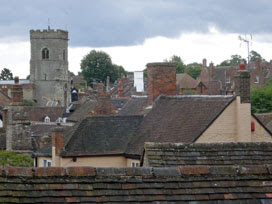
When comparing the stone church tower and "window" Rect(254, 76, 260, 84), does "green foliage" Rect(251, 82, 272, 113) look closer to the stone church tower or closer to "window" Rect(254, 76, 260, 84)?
"window" Rect(254, 76, 260, 84)

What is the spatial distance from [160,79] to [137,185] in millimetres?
18622

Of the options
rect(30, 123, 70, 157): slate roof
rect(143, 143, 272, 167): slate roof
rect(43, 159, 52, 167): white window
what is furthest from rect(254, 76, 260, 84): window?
rect(143, 143, 272, 167): slate roof

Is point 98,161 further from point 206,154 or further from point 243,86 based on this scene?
point 206,154

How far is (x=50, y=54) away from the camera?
13812 centimetres

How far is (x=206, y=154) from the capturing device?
1188 cm

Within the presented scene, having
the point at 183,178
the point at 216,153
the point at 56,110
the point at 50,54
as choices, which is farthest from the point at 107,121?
the point at 50,54

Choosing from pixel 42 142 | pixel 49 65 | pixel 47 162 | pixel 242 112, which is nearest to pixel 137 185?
pixel 242 112

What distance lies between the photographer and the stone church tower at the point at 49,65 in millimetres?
135500

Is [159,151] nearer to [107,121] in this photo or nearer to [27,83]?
[107,121]

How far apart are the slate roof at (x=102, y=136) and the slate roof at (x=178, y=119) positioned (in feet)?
1.80

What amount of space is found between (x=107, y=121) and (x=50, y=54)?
113069mm

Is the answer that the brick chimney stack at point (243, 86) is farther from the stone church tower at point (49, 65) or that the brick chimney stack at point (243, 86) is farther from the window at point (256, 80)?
the stone church tower at point (49, 65)

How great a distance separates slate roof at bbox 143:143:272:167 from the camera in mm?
11586

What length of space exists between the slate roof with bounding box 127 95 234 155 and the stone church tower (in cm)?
10935
